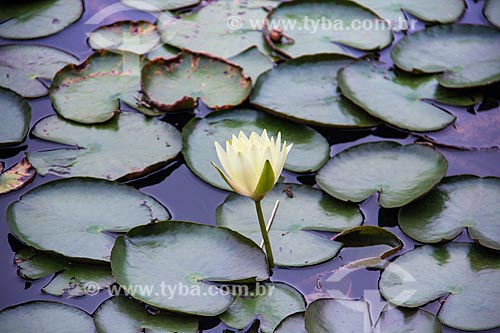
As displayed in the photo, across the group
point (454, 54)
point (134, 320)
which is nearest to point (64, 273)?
point (134, 320)

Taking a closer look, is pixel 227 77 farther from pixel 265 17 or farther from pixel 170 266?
pixel 170 266

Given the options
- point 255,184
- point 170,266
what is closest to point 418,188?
point 255,184

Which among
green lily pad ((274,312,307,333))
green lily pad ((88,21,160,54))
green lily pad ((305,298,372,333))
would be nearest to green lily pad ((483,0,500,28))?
green lily pad ((88,21,160,54))

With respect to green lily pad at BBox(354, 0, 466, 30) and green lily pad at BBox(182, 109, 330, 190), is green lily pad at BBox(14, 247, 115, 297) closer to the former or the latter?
green lily pad at BBox(182, 109, 330, 190)

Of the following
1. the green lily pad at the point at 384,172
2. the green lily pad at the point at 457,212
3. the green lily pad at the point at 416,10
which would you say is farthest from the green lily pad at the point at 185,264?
the green lily pad at the point at 416,10

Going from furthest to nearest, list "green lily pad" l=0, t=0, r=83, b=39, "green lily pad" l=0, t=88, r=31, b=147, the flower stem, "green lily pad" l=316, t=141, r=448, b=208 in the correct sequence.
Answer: "green lily pad" l=0, t=0, r=83, b=39, "green lily pad" l=0, t=88, r=31, b=147, "green lily pad" l=316, t=141, r=448, b=208, the flower stem

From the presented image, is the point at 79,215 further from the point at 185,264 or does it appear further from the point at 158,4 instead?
the point at 158,4
